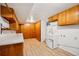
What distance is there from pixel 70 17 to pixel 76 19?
1.16ft

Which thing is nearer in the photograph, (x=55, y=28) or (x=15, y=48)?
(x=15, y=48)

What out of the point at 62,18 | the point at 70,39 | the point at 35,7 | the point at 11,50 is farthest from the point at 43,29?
the point at 11,50

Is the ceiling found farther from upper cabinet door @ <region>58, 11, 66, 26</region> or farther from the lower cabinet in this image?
the lower cabinet

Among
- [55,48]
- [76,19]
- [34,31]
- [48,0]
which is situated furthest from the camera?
[34,31]

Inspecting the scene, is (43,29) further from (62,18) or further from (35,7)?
(35,7)

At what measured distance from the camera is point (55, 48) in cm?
430

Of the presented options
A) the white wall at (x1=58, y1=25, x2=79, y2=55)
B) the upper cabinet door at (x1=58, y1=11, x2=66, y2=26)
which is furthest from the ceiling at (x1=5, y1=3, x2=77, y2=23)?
the white wall at (x1=58, y1=25, x2=79, y2=55)

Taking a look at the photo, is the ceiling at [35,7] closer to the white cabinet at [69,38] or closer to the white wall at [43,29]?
the white cabinet at [69,38]

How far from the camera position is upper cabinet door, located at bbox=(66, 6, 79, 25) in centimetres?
298

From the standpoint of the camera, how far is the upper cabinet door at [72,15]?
298 cm

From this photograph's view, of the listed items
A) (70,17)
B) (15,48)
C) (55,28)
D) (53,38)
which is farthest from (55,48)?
(15,48)

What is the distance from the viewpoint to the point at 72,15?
10.4 ft

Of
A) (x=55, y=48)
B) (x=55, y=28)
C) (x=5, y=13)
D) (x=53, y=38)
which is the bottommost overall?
(x=55, y=48)

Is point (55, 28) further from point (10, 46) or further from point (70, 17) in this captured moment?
point (10, 46)
